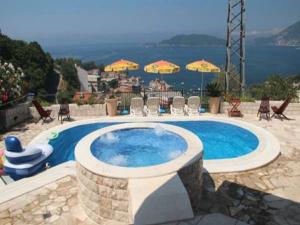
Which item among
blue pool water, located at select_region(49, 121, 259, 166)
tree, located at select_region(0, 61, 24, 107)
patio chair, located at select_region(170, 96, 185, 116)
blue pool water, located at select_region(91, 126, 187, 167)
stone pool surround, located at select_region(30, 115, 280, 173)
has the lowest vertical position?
blue pool water, located at select_region(49, 121, 259, 166)

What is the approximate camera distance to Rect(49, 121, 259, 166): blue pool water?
1067cm

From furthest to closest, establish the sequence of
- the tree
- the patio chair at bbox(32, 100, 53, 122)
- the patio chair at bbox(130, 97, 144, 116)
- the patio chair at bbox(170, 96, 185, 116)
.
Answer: the patio chair at bbox(170, 96, 185, 116) → the patio chair at bbox(130, 97, 144, 116) → the patio chair at bbox(32, 100, 53, 122) → the tree

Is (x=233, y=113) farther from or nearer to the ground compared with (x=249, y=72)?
farther from the ground

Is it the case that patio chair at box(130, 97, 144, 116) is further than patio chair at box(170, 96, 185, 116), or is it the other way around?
patio chair at box(170, 96, 185, 116)

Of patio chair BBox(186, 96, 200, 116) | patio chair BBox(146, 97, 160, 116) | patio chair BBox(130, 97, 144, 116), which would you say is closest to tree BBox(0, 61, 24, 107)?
patio chair BBox(130, 97, 144, 116)

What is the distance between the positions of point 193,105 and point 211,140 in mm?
2425

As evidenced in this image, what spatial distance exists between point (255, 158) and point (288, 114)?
6.20m

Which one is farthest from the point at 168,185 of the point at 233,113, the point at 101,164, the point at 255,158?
the point at 233,113

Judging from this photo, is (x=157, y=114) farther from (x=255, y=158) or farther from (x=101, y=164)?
(x=101, y=164)

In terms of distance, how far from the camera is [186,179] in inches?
249

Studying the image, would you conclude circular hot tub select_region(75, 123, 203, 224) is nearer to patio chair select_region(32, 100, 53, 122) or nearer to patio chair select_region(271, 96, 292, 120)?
patio chair select_region(32, 100, 53, 122)

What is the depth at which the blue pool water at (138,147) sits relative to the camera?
24.6 ft

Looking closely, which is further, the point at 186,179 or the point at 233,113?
the point at 233,113

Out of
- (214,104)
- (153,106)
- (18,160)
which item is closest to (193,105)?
(214,104)
